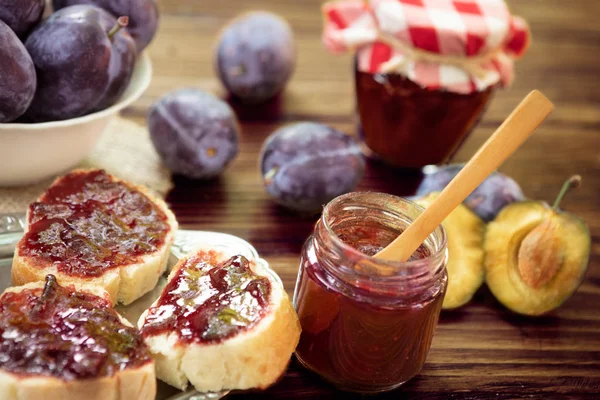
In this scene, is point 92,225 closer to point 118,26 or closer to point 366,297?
point 118,26

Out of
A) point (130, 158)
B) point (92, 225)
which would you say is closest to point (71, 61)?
point (92, 225)

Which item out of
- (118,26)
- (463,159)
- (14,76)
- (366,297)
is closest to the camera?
(366,297)

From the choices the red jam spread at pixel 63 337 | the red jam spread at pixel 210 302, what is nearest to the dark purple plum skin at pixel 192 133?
the red jam spread at pixel 210 302

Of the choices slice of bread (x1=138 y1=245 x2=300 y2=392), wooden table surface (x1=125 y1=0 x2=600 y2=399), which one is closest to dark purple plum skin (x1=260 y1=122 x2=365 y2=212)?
wooden table surface (x1=125 y1=0 x2=600 y2=399)

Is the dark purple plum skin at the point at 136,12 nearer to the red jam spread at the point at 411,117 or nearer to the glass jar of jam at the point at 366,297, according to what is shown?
the red jam spread at the point at 411,117

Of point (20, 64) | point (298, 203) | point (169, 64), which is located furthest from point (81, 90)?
point (169, 64)

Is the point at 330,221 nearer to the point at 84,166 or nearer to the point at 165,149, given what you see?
the point at 165,149

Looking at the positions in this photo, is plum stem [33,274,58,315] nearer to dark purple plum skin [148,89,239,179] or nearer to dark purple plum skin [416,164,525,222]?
dark purple plum skin [148,89,239,179]
